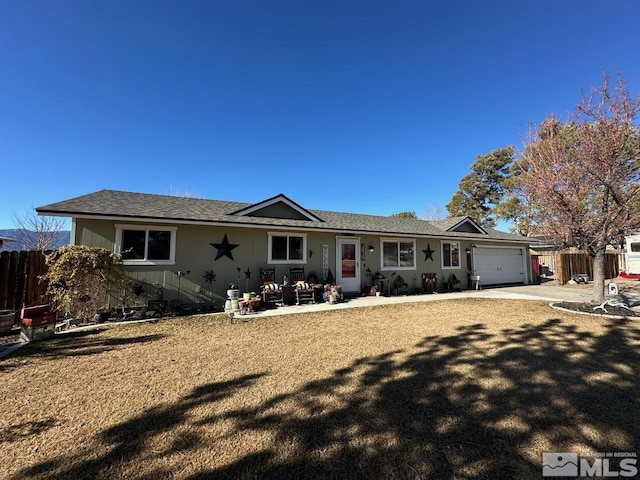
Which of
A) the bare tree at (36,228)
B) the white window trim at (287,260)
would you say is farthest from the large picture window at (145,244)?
the bare tree at (36,228)

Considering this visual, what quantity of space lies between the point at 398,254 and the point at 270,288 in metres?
6.29

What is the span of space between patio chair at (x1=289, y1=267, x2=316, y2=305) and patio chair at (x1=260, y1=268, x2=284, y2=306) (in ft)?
1.83

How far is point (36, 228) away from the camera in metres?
19.7

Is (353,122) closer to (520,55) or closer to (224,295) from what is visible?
(520,55)

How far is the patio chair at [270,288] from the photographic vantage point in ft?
29.8

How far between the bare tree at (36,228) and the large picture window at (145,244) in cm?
1760

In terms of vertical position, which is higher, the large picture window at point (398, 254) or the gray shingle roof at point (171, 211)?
the gray shingle roof at point (171, 211)

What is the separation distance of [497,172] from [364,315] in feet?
91.1
